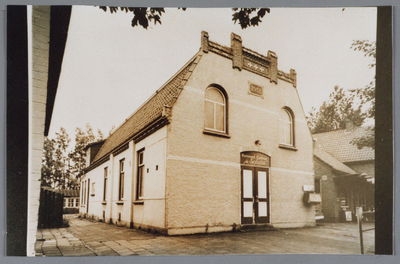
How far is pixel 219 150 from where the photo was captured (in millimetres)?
7180

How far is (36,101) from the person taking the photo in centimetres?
522

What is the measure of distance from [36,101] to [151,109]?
7.50ft

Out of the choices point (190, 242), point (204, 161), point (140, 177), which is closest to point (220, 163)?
point (204, 161)

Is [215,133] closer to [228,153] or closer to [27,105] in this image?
[228,153]

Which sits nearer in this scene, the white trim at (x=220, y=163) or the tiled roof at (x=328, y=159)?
the white trim at (x=220, y=163)

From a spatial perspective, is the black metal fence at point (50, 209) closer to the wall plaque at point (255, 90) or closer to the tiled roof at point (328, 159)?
the wall plaque at point (255, 90)

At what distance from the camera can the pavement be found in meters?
5.37

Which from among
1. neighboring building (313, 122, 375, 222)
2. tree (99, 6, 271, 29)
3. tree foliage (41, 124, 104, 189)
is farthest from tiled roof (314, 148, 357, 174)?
tree foliage (41, 124, 104, 189)

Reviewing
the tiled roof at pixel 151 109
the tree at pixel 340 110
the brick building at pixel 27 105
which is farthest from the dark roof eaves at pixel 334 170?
the brick building at pixel 27 105

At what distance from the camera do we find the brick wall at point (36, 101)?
5184mm

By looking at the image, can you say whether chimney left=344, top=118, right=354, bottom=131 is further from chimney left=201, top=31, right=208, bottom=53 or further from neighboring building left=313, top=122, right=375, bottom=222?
chimney left=201, top=31, right=208, bottom=53

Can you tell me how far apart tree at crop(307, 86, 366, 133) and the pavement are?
209 cm

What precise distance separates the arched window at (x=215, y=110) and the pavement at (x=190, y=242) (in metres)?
2.44

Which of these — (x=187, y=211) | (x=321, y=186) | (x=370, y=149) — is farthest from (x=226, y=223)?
(x=370, y=149)
